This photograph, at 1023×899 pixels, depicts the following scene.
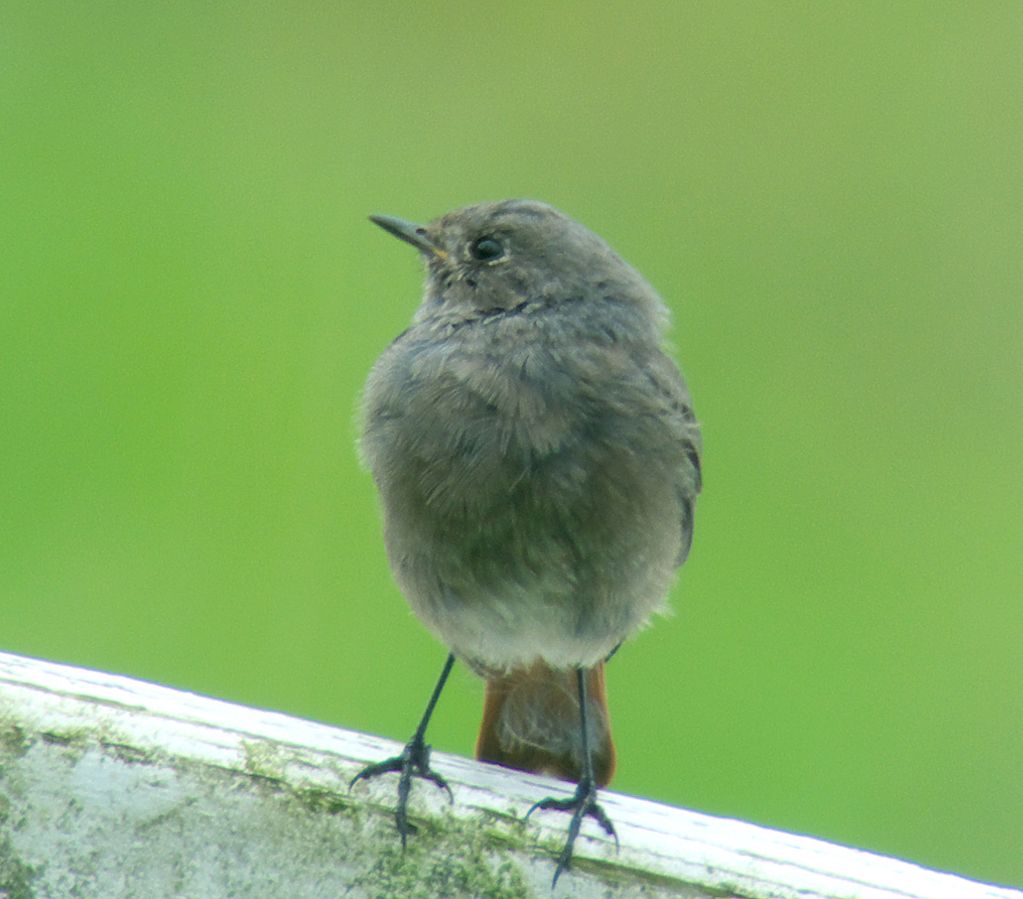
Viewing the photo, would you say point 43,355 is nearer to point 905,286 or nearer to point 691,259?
point 691,259

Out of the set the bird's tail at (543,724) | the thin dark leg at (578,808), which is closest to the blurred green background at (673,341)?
the bird's tail at (543,724)

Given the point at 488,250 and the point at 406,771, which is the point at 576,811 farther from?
the point at 488,250

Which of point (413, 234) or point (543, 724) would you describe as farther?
point (413, 234)

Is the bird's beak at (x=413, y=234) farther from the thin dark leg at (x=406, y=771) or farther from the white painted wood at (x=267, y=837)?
the white painted wood at (x=267, y=837)

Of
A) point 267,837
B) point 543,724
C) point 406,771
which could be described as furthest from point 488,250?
point 267,837

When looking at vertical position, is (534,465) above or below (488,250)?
below

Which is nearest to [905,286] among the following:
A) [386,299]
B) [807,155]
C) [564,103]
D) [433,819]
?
[807,155]
